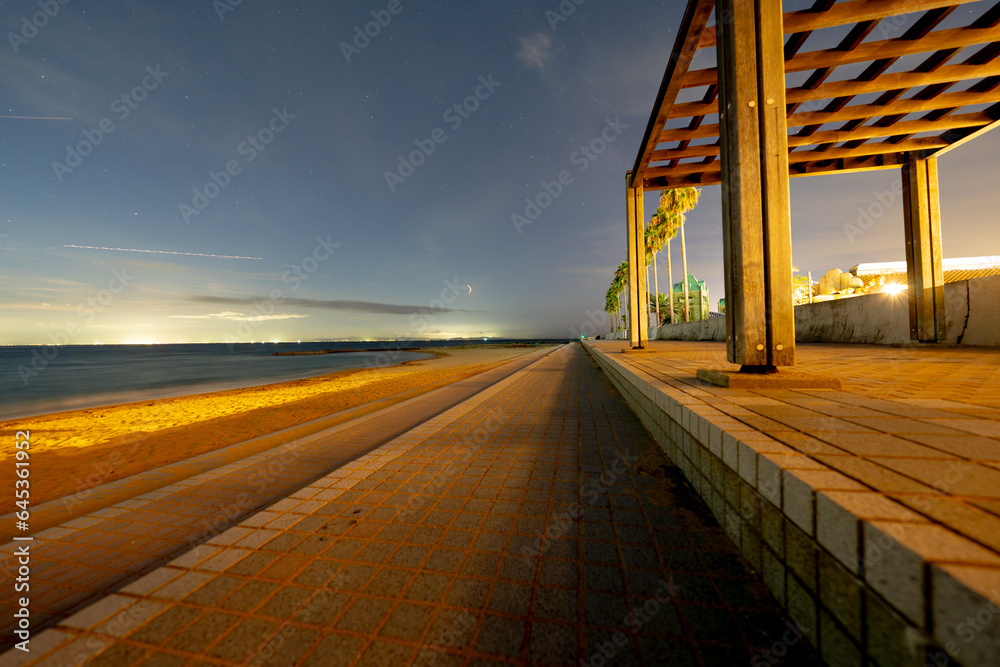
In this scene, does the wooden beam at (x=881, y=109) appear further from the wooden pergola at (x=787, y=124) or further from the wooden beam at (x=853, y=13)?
the wooden beam at (x=853, y=13)

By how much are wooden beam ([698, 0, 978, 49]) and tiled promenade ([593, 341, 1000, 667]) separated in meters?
5.41

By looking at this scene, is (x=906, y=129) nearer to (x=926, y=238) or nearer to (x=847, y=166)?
(x=847, y=166)

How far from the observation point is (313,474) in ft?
14.2

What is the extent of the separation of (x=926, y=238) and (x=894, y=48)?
5707 millimetres

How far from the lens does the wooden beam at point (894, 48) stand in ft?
18.6

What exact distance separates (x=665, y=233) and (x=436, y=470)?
113 ft

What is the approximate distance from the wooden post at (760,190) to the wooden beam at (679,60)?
137cm

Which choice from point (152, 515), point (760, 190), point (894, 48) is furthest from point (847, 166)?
point (152, 515)

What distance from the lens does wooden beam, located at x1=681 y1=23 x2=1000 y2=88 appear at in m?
5.66

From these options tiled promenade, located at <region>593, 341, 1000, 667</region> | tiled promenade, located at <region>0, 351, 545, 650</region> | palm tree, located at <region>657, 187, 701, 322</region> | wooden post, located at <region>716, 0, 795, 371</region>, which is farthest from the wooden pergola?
palm tree, located at <region>657, 187, 701, 322</region>

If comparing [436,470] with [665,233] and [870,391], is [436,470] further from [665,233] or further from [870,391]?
[665,233]

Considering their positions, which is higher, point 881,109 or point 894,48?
point 894,48

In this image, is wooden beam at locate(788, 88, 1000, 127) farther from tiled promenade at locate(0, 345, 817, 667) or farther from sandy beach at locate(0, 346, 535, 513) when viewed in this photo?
sandy beach at locate(0, 346, 535, 513)

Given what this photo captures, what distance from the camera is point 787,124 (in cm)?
651
